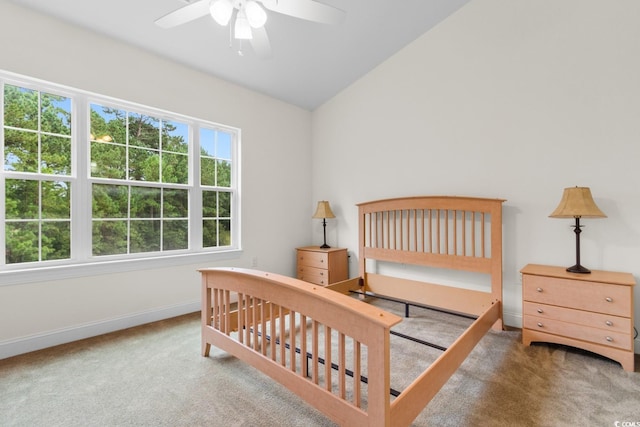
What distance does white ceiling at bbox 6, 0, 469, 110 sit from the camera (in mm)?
2445

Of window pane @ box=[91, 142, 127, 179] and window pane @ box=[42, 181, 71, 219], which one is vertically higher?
window pane @ box=[91, 142, 127, 179]

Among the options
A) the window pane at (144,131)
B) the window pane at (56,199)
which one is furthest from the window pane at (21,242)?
the window pane at (144,131)

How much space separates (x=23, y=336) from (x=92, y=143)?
164cm

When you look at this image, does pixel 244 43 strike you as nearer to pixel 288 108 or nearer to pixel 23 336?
pixel 288 108

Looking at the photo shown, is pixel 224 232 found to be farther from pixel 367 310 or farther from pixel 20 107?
pixel 367 310

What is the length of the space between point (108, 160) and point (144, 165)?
0.30m

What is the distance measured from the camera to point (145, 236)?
304cm

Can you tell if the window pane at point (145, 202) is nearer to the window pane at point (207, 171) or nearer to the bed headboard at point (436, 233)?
the window pane at point (207, 171)

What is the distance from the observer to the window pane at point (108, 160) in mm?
2744

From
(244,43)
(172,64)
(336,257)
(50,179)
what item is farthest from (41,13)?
(336,257)

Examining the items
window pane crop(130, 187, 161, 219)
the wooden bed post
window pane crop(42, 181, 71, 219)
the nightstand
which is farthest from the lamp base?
window pane crop(42, 181, 71, 219)

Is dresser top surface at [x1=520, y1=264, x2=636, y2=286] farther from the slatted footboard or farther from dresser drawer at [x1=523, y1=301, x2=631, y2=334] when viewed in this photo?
the slatted footboard

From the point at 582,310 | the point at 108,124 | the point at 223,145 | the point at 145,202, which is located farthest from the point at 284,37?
the point at 582,310

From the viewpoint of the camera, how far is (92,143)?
8.96 feet
